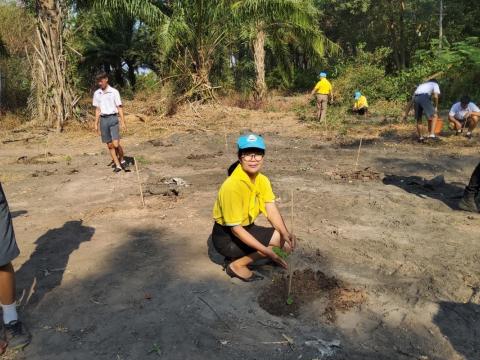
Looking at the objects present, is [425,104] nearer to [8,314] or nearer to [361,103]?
[361,103]

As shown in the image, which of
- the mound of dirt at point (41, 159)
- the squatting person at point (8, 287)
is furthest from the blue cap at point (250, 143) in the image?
the mound of dirt at point (41, 159)

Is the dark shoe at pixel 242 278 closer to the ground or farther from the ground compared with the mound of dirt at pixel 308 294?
farther from the ground

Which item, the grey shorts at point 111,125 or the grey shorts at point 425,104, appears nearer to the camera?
the grey shorts at point 111,125

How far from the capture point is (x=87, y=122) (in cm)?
1320

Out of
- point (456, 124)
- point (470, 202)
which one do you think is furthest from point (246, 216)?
point (456, 124)

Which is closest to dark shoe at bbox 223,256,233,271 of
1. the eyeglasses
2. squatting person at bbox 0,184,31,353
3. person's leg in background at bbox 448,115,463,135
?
the eyeglasses

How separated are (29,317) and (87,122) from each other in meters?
10.9

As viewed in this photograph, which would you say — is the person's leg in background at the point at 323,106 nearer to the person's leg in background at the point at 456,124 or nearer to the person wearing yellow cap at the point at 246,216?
the person's leg in background at the point at 456,124

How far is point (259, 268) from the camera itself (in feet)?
12.5

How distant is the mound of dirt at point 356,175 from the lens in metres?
6.96

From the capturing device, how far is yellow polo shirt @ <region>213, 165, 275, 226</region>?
10.9 ft

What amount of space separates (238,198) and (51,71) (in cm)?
1116

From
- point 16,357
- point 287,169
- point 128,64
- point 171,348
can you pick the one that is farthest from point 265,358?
point 128,64

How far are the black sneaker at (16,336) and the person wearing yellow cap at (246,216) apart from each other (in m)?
1.54
